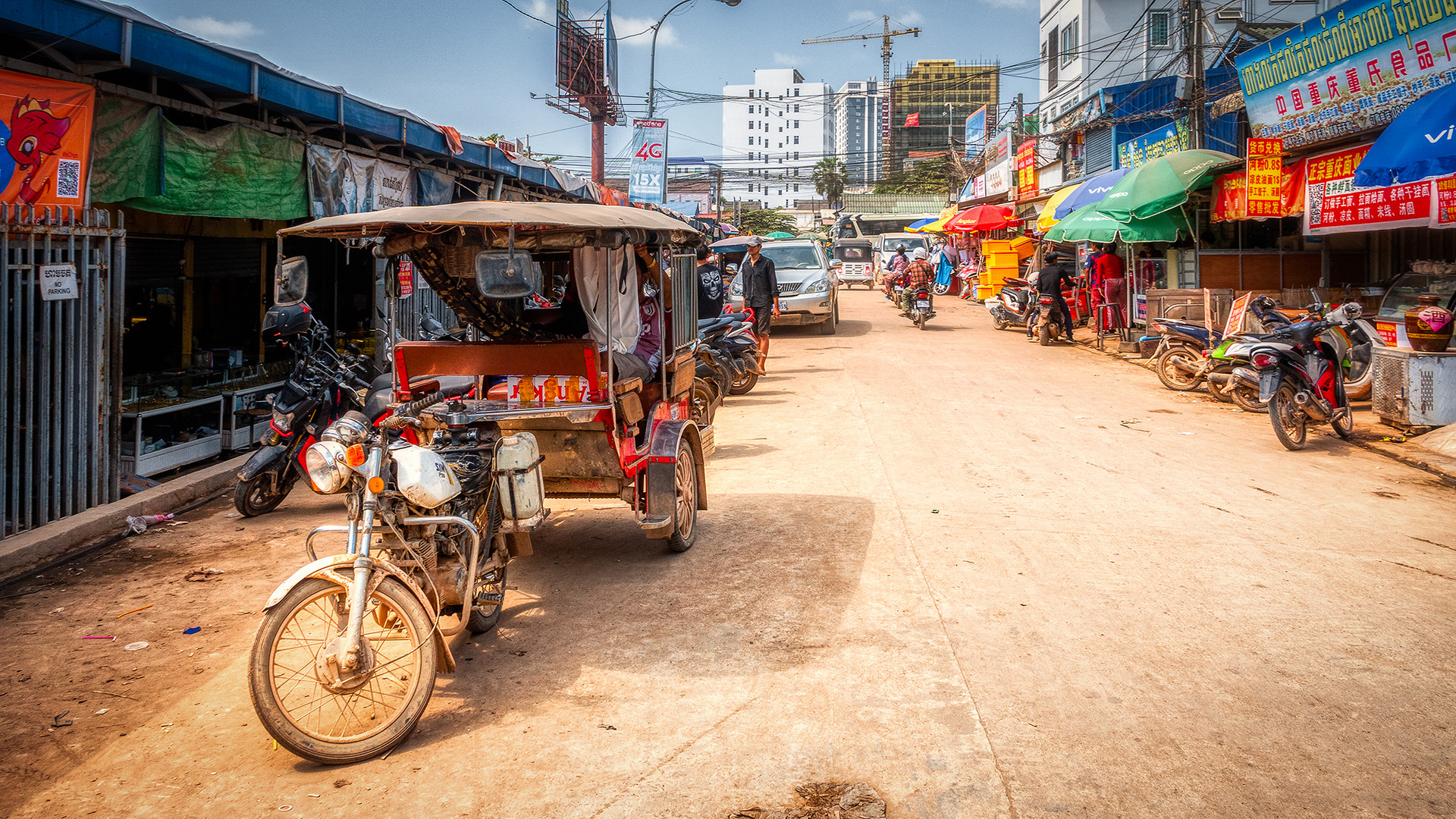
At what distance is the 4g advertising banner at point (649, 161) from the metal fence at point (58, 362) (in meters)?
15.6

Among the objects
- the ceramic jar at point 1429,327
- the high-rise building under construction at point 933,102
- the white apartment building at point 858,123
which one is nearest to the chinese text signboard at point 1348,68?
the ceramic jar at point 1429,327

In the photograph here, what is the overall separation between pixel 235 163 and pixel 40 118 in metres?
2.11

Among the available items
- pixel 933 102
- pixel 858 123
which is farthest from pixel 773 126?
pixel 858 123

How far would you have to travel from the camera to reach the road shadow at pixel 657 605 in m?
4.30

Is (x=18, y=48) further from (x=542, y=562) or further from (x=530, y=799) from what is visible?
(x=530, y=799)

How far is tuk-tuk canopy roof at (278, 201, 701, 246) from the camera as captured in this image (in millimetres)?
4648

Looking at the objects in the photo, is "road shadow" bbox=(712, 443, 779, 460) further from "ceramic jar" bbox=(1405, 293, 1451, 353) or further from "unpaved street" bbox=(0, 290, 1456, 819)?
"ceramic jar" bbox=(1405, 293, 1451, 353)

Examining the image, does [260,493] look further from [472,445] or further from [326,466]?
[326,466]

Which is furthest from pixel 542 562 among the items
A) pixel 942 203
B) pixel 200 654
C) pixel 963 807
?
pixel 942 203

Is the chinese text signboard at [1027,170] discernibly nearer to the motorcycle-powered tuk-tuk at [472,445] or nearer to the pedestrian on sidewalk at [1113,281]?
the pedestrian on sidewalk at [1113,281]

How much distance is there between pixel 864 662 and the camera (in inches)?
174

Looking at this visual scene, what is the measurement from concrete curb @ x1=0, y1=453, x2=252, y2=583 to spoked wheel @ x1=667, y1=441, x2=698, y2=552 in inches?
152

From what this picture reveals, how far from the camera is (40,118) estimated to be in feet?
21.0

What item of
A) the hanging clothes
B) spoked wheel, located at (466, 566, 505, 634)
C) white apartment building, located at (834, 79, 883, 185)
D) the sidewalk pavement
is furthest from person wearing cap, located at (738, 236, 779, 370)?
white apartment building, located at (834, 79, 883, 185)
